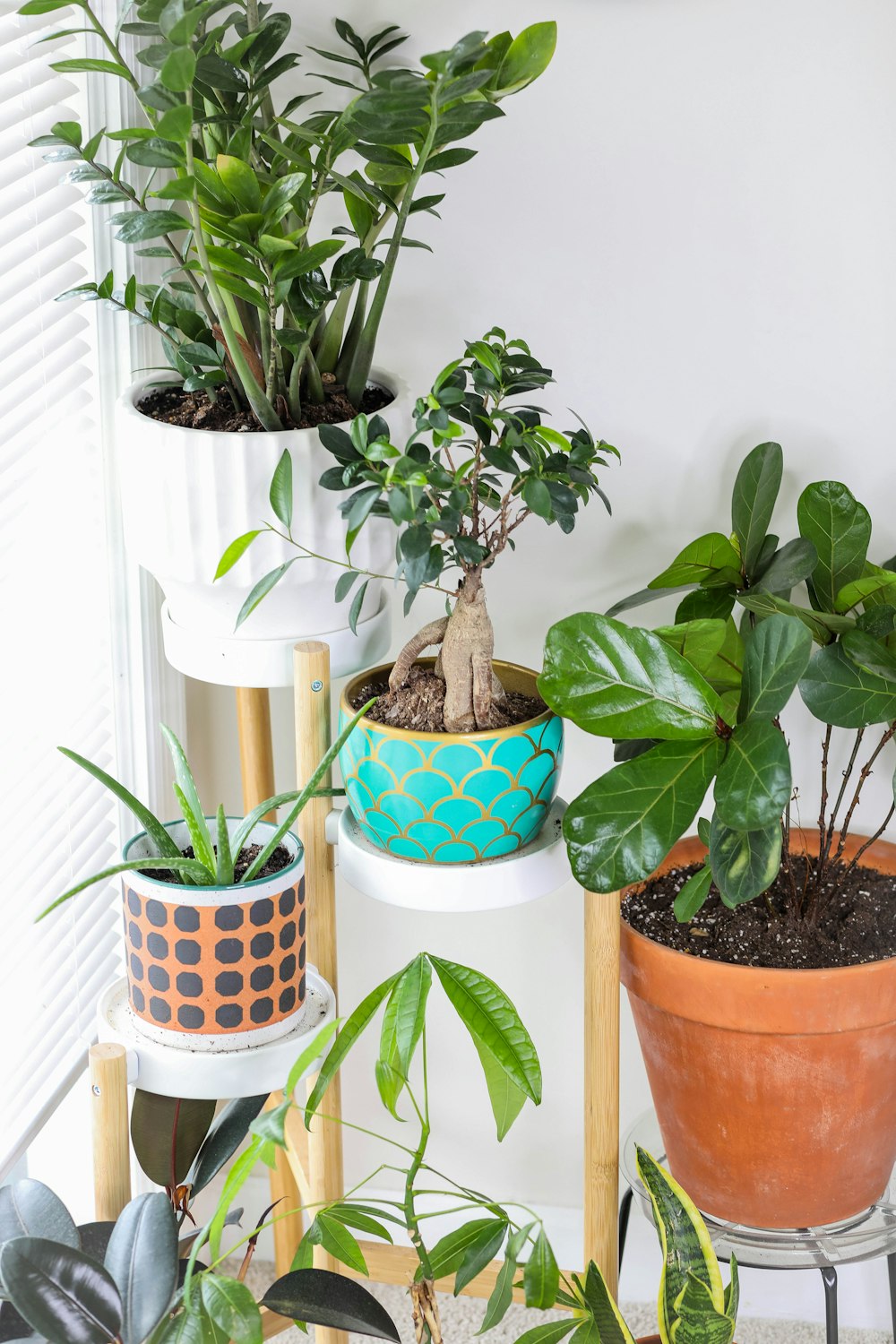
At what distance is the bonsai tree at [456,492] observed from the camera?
957 mm

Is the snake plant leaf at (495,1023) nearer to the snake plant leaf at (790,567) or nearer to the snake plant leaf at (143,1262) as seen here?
the snake plant leaf at (143,1262)

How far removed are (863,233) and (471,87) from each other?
550 millimetres

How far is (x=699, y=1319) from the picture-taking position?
1035 mm

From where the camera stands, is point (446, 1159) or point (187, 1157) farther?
point (446, 1159)

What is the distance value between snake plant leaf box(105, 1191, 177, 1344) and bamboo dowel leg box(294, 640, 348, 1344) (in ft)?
0.84

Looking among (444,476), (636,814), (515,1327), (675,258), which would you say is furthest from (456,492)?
(515,1327)

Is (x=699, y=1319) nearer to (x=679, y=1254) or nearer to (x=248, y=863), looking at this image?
(x=679, y=1254)

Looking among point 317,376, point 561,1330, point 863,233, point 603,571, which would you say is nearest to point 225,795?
point 603,571

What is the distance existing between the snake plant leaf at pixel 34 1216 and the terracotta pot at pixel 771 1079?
0.53 m

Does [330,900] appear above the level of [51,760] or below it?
below

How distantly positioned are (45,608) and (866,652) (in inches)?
29.1

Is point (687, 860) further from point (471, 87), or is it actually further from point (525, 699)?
point (471, 87)

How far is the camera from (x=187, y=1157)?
3.58ft

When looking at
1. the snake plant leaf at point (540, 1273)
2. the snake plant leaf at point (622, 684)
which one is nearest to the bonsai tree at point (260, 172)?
the snake plant leaf at point (622, 684)
